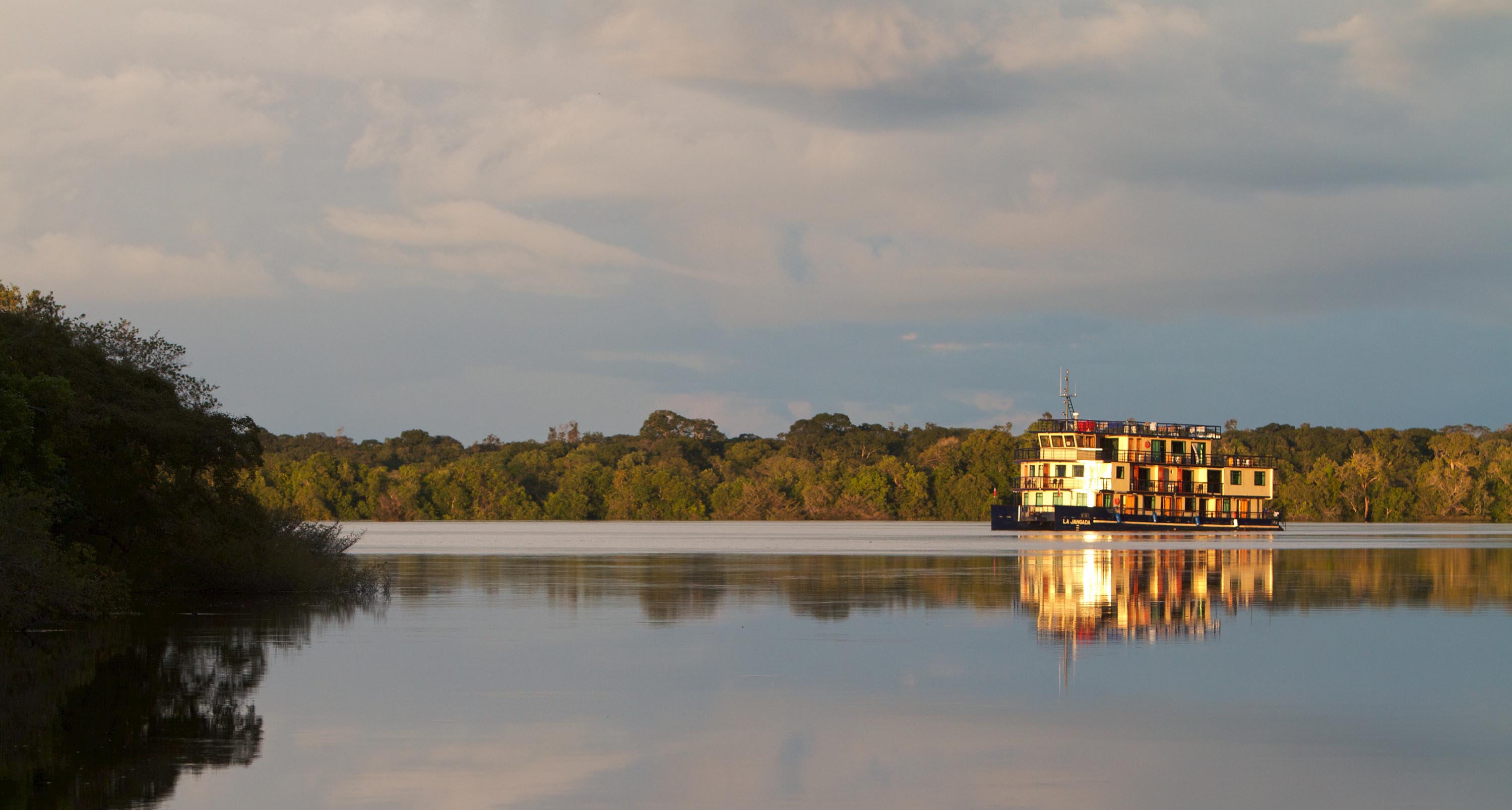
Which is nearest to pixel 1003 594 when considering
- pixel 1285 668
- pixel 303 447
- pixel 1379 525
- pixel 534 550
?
pixel 1285 668

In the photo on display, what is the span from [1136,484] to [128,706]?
100 m

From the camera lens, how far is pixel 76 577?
25219 millimetres

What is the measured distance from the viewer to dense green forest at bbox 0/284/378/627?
24734 mm

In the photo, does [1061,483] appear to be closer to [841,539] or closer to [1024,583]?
[841,539]

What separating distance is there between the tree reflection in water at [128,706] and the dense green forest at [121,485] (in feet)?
5.59

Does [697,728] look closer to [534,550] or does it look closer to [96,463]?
[96,463]

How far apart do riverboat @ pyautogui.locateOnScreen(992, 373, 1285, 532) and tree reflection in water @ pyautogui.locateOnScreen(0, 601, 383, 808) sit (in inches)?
3386

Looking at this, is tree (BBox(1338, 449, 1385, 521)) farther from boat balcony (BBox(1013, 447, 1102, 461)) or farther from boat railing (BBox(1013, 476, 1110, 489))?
boat railing (BBox(1013, 476, 1110, 489))

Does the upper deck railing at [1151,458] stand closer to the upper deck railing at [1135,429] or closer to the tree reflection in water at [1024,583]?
the upper deck railing at [1135,429]

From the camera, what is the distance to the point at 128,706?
16.2 meters

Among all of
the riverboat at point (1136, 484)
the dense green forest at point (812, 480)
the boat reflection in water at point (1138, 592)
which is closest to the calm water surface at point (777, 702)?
the boat reflection in water at point (1138, 592)

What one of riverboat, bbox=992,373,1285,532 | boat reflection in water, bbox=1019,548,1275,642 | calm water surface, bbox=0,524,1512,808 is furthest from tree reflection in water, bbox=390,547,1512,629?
riverboat, bbox=992,373,1285,532

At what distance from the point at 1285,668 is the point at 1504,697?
3057 mm

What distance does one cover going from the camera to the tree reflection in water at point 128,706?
12.2 metres
